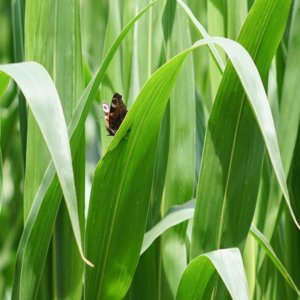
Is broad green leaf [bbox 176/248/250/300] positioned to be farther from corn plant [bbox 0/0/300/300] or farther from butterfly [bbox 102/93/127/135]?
butterfly [bbox 102/93/127/135]

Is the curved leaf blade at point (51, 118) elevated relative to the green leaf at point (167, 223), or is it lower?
elevated

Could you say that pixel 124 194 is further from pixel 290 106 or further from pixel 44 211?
pixel 290 106

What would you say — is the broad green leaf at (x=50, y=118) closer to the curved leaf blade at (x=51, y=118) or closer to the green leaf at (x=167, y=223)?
the curved leaf blade at (x=51, y=118)

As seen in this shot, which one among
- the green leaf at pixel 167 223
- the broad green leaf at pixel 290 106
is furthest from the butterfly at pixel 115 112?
the broad green leaf at pixel 290 106

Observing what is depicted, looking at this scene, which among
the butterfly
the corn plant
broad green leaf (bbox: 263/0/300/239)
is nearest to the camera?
the corn plant

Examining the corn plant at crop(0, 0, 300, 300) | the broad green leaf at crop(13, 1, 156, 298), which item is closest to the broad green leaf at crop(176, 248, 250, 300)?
the corn plant at crop(0, 0, 300, 300)

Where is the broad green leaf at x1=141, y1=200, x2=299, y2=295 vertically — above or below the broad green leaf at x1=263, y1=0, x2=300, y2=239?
below

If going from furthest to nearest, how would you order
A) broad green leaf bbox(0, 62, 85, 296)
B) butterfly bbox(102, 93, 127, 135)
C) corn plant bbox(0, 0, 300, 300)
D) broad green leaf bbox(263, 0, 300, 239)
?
broad green leaf bbox(263, 0, 300, 239) < butterfly bbox(102, 93, 127, 135) < corn plant bbox(0, 0, 300, 300) < broad green leaf bbox(0, 62, 85, 296)
